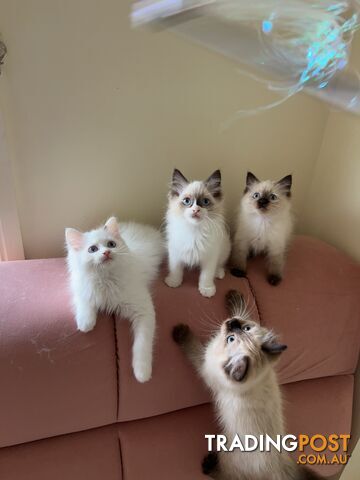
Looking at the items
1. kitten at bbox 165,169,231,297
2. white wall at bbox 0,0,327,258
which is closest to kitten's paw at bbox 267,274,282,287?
kitten at bbox 165,169,231,297

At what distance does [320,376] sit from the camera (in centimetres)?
141

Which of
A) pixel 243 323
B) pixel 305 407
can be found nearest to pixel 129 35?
pixel 243 323

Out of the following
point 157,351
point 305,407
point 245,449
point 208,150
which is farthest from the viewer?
point 208,150

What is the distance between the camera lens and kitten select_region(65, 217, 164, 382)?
1.09 m

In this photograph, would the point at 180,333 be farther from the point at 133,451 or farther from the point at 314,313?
the point at 314,313

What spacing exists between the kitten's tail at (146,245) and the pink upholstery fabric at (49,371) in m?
0.25

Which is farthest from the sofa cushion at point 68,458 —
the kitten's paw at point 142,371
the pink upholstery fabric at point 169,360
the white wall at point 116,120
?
the white wall at point 116,120

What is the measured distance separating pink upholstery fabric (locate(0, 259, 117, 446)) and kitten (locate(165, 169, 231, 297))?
34 cm

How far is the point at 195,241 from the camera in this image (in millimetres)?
1251

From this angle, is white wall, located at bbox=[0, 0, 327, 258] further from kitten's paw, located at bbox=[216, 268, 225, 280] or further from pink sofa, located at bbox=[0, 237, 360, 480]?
kitten's paw, located at bbox=[216, 268, 225, 280]

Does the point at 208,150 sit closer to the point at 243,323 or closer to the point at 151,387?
the point at 243,323

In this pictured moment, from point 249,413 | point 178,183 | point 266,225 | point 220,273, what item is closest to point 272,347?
point 249,413

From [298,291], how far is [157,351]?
588 millimetres

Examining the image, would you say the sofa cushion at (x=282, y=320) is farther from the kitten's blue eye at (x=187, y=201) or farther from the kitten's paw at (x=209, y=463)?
the kitten's blue eye at (x=187, y=201)
